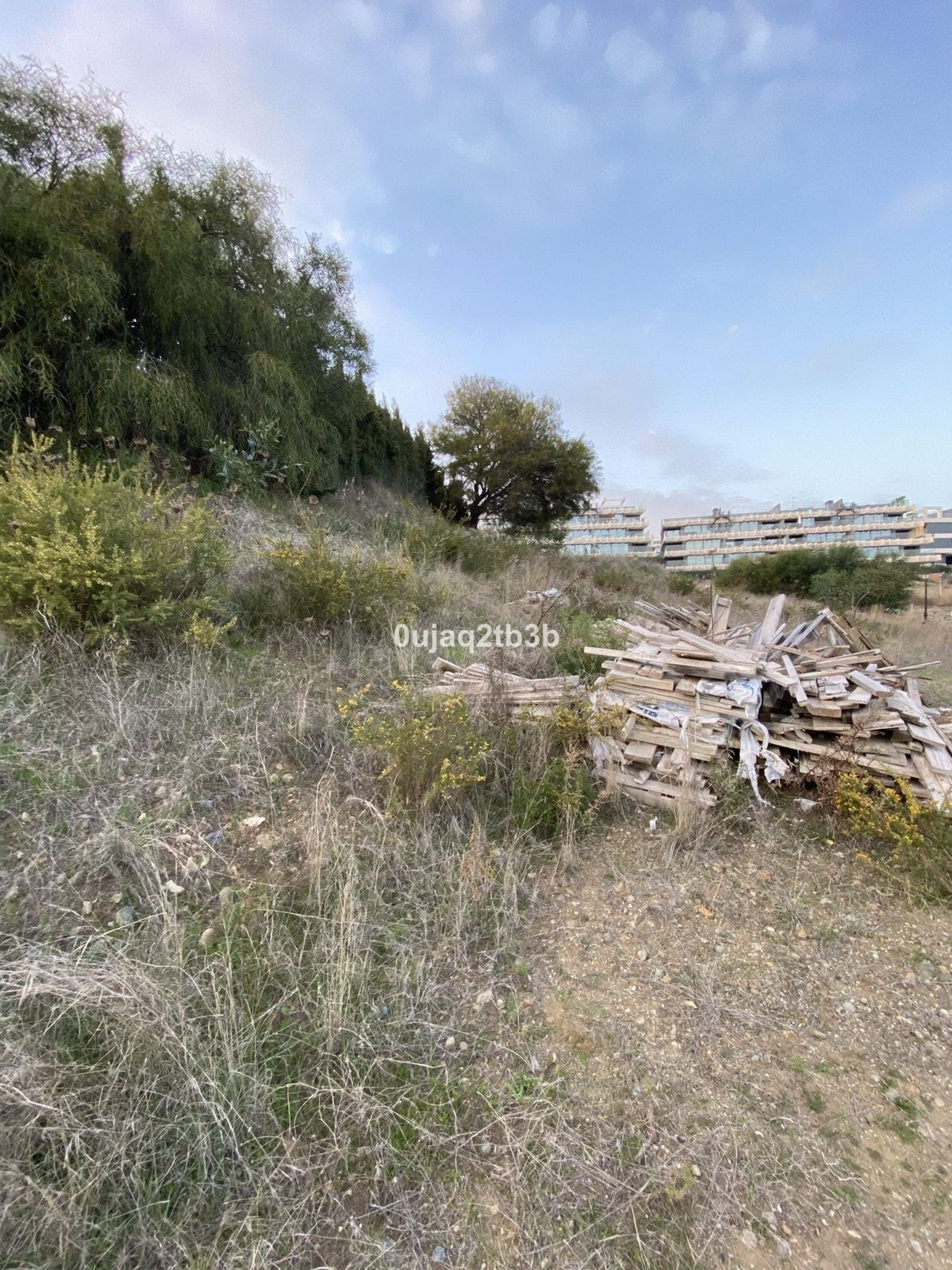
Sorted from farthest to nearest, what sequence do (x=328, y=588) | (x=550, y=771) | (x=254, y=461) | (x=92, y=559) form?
1. (x=254, y=461)
2. (x=328, y=588)
3. (x=92, y=559)
4. (x=550, y=771)

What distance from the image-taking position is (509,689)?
316 cm

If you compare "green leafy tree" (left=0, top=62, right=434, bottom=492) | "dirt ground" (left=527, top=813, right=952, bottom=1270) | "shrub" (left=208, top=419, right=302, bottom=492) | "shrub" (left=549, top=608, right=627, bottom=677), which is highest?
"green leafy tree" (left=0, top=62, right=434, bottom=492)

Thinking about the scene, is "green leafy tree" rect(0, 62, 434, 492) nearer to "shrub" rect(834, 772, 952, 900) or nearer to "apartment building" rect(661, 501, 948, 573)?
"shrub" rect(834, 772, 952, 900)

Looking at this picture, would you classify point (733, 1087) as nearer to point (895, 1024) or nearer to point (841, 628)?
point (895, 1024)

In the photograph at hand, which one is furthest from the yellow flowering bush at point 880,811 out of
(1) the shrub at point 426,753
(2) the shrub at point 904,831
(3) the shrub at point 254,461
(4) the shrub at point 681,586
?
(4) the shrub at point 681,586

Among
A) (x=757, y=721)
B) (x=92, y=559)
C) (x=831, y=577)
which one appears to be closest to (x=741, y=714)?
(x=757, y=721)

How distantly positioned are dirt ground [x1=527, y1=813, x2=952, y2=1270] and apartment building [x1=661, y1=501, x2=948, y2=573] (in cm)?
5179

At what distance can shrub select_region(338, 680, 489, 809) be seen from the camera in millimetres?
2197

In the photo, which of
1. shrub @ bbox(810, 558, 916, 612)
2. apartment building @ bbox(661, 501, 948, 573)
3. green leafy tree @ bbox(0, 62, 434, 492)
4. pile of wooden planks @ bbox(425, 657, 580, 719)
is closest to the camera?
pile of wooden planks @ bbox(425, 657, 580, 719)

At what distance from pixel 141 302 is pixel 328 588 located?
519 cm

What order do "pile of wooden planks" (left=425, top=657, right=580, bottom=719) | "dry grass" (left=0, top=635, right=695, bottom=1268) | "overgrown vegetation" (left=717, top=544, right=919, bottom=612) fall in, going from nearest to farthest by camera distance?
1. "dry grass" (left=0, top=635, right=695, bottom=1268)
2. "pile of wooden planks" (left=425, top=657, right=580, bottom=719)
3. "overgrown vegetation" (left=717, top=544, right=919, bottom=612)

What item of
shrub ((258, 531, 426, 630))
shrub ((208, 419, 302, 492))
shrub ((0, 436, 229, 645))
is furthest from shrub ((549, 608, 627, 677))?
shrub ((208, 419, 302, 492))

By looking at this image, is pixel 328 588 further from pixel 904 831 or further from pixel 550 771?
pixel 904 831

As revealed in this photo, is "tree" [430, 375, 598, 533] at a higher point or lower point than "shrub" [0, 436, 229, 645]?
higher
